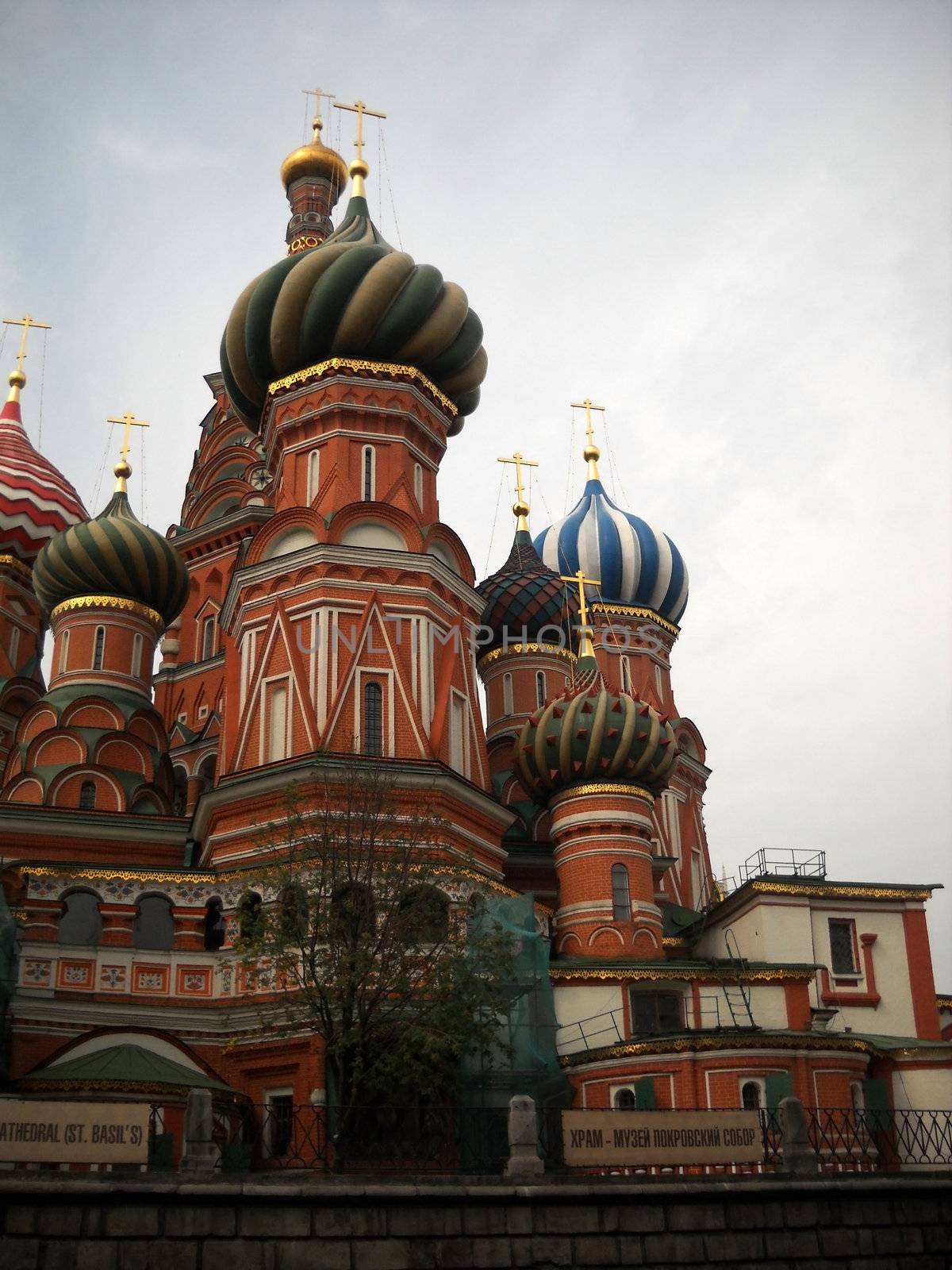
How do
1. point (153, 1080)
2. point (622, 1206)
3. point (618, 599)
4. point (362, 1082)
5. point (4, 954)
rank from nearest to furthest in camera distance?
point (622, 1206) < point (362, 1082) < point (153, 1080) < point (4, 954) < point (618, 599)

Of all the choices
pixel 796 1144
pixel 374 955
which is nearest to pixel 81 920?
pixel 374 955

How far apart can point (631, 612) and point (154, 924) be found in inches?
627

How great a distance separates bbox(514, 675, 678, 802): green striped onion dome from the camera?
2486 cm

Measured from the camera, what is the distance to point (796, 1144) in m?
14.4

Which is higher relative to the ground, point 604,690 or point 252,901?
point 604,690

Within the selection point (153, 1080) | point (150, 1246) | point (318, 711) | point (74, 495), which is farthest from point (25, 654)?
point (150, 1246)

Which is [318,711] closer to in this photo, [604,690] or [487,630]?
[604,690]

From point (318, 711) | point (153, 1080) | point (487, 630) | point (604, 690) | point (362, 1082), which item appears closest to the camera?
point (362, 1082)

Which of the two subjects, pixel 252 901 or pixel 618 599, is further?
pixel 618 599

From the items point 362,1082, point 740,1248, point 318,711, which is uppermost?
point 318,711

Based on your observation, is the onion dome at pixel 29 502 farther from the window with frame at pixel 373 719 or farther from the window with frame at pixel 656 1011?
the window with frame at pixel 656 1011

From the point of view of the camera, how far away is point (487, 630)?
1233 inches

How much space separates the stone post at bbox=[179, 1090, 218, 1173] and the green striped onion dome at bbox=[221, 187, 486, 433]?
613 inches

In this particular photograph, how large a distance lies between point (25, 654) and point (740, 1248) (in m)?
23.2
